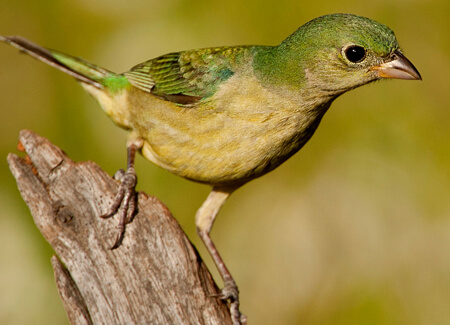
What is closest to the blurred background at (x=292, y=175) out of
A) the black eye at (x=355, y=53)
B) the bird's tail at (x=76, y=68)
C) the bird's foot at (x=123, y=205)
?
the bird's tail at (x=76, y=68)

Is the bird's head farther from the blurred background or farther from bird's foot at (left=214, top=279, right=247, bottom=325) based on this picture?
the blurred background

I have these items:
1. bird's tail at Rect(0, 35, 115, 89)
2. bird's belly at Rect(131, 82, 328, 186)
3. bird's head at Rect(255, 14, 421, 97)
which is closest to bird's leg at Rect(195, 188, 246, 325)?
bird's belly at Rect(131, 82, 328, 186)

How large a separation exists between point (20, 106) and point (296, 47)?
3119mm

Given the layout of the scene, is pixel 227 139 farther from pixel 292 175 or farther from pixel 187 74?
pixel 292 175

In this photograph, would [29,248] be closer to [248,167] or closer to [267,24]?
[248,167]

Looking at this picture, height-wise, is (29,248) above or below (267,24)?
below

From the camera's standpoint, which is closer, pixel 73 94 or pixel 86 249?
pixel 86 249

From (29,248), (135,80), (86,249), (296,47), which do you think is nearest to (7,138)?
(29,248)

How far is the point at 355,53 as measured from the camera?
473 cm

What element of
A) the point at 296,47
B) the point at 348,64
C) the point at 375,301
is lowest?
the point at 375,301

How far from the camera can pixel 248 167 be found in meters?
4.93

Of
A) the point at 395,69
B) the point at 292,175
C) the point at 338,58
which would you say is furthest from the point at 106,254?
the point at 292,175

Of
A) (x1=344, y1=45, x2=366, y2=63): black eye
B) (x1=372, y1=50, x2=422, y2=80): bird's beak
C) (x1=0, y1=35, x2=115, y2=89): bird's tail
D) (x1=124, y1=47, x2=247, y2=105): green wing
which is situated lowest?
(x1=372, y1=50, x2=422, y2=80): bird's beak

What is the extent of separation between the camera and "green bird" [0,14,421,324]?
15.6ft
